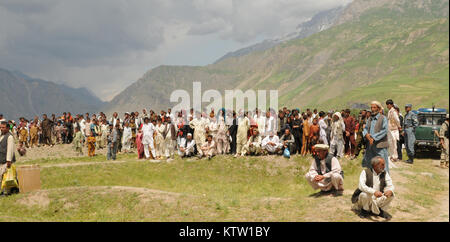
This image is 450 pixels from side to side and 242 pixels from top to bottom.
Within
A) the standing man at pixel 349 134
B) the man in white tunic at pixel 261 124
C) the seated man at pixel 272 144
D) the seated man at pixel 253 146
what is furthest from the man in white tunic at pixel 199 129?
the standing man at pixel 349 134

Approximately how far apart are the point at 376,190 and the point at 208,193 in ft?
24.9

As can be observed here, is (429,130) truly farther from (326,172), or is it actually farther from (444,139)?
(326,172)

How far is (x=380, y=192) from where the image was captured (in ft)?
26.8

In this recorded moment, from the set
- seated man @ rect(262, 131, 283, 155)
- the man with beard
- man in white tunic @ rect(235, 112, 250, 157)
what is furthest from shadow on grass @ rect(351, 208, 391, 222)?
man in white tunic @ rect(235, 112, 250, 157)

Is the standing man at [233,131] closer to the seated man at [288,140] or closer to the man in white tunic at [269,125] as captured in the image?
the man in white tunic at [269,125]

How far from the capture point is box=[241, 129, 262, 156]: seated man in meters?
17.6

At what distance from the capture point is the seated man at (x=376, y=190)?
8086mm

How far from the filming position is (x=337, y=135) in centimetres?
1575

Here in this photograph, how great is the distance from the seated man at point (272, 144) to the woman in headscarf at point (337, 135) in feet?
8.14

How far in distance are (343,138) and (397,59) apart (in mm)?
195443

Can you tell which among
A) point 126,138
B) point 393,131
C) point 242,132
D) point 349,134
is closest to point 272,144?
point 242,132

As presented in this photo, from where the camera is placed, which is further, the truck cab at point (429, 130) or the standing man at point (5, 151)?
the truck cab at point (429, 130)

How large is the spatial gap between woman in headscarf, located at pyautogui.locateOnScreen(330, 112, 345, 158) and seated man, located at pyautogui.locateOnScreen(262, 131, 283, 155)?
8.14 feet
